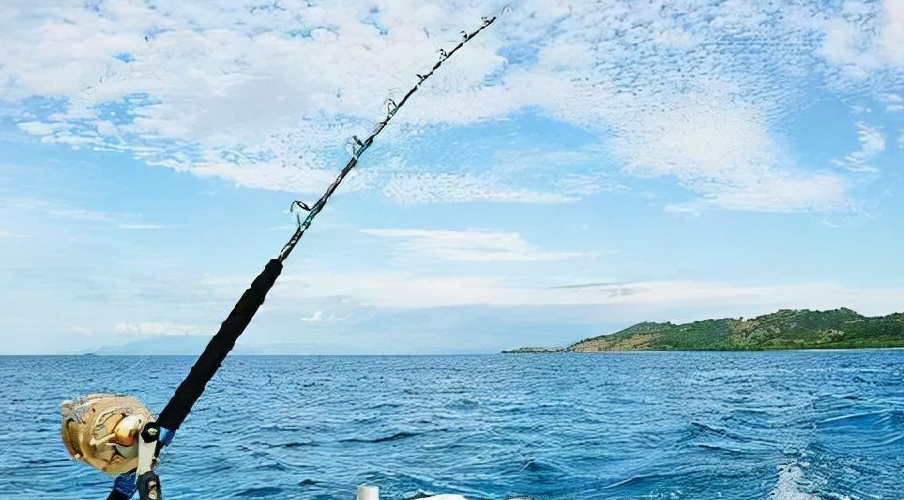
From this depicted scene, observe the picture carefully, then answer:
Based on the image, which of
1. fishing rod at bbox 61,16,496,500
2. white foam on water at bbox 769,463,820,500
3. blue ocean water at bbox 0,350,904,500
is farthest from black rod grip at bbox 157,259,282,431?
white foam on water at bbox 769,463,820,500

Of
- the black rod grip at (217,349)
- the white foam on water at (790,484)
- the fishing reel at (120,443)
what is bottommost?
the white foam on water at (790,484)

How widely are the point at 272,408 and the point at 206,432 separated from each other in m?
13.3

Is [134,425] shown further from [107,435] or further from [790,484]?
[790,484]

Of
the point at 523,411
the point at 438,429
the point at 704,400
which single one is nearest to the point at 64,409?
the point at 438,429

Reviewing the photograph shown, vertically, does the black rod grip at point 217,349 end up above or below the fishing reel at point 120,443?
above

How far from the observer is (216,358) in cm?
254

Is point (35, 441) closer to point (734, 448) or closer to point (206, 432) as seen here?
point (206, 432)

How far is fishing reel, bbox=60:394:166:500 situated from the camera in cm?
240

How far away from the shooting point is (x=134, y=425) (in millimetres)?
2422

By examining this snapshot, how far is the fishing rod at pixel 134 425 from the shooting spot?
7.89 feet

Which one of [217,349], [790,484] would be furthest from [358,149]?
[790,484]

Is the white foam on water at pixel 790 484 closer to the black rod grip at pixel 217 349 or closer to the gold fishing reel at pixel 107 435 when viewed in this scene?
the black rod grip at pixel 217 349

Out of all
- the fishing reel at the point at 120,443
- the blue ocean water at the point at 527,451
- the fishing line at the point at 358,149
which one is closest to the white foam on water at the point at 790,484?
the blue ocean water at the point at 527,451

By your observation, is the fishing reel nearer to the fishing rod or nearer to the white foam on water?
the fishing rod
